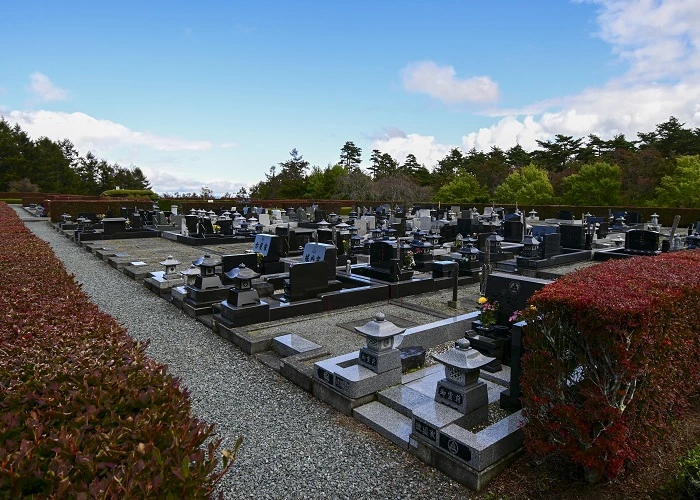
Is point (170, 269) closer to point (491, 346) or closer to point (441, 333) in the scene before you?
point (441, 333)

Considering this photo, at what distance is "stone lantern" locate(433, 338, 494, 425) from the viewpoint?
457cm

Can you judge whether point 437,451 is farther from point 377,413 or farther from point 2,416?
point 2,416

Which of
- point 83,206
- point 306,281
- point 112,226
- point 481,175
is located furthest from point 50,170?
point 306,281

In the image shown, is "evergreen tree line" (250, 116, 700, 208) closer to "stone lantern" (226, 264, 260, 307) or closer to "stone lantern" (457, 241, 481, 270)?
"stone lantern" (457, 241, 481, 270)

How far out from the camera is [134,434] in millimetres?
2189

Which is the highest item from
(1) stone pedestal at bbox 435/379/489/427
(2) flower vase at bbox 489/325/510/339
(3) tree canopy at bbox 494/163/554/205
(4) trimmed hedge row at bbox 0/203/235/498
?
(3) tree canopy at bbox 494/163/554/205

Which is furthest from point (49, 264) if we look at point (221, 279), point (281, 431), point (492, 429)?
point (492, 429)

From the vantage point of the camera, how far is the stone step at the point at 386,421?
15.1 ft

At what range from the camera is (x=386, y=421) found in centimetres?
488

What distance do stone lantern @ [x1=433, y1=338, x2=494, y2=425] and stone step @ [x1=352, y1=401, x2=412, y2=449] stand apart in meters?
0.50

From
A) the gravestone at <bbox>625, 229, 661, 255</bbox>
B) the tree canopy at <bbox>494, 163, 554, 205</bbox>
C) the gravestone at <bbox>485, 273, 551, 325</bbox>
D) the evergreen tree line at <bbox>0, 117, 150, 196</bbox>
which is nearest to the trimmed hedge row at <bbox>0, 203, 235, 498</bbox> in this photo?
the gravestone at <bbox>485, 273, 551, 325</bbox>

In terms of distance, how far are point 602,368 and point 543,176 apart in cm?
4898

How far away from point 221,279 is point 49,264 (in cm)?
356

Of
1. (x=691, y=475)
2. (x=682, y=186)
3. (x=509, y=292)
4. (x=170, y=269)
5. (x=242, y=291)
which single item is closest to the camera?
(x=691, y=475)
